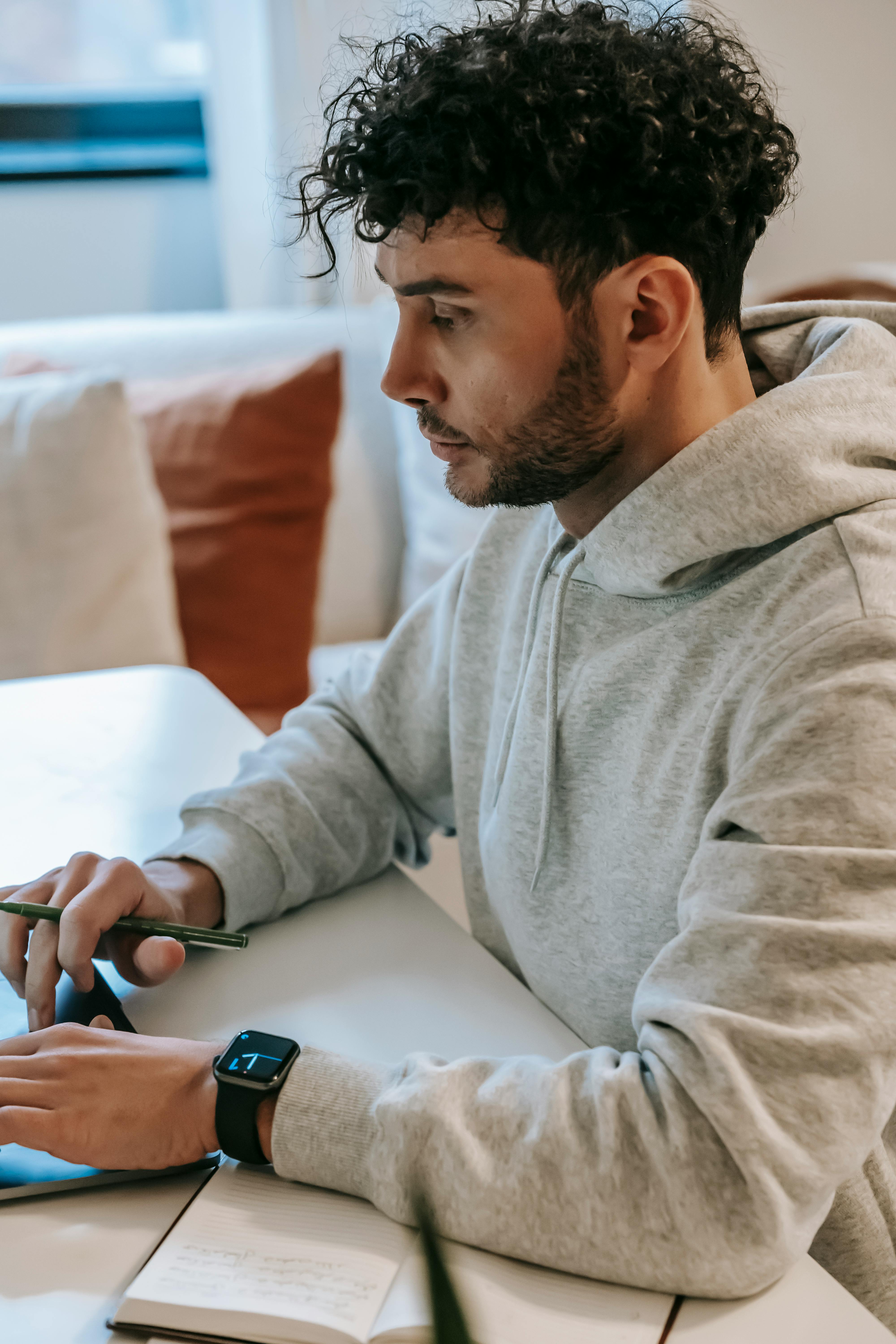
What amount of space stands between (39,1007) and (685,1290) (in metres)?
0.42

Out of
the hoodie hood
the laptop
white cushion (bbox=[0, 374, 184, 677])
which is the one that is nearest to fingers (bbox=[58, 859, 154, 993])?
the laptop

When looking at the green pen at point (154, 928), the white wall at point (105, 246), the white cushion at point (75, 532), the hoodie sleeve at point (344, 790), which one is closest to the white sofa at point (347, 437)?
the white wall at point (105, 246)

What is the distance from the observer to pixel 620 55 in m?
0.74

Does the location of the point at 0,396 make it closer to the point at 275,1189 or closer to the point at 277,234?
the point at 277,234

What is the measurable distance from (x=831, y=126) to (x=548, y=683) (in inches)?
77.6

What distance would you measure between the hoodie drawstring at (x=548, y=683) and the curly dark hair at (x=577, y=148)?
18 cm

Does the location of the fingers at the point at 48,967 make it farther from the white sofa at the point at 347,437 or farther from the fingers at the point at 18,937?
the white sofa at the point at 347,437

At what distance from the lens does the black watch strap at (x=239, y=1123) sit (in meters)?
0.57

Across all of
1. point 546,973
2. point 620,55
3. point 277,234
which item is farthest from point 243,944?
point 277,234

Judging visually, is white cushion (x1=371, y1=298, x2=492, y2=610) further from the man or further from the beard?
the beard

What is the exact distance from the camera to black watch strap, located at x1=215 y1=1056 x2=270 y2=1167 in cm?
57

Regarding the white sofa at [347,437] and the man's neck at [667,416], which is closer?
the man's neck at [667,416]

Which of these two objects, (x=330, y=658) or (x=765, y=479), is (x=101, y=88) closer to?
(x=330, y=658)

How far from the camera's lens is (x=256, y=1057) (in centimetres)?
60
